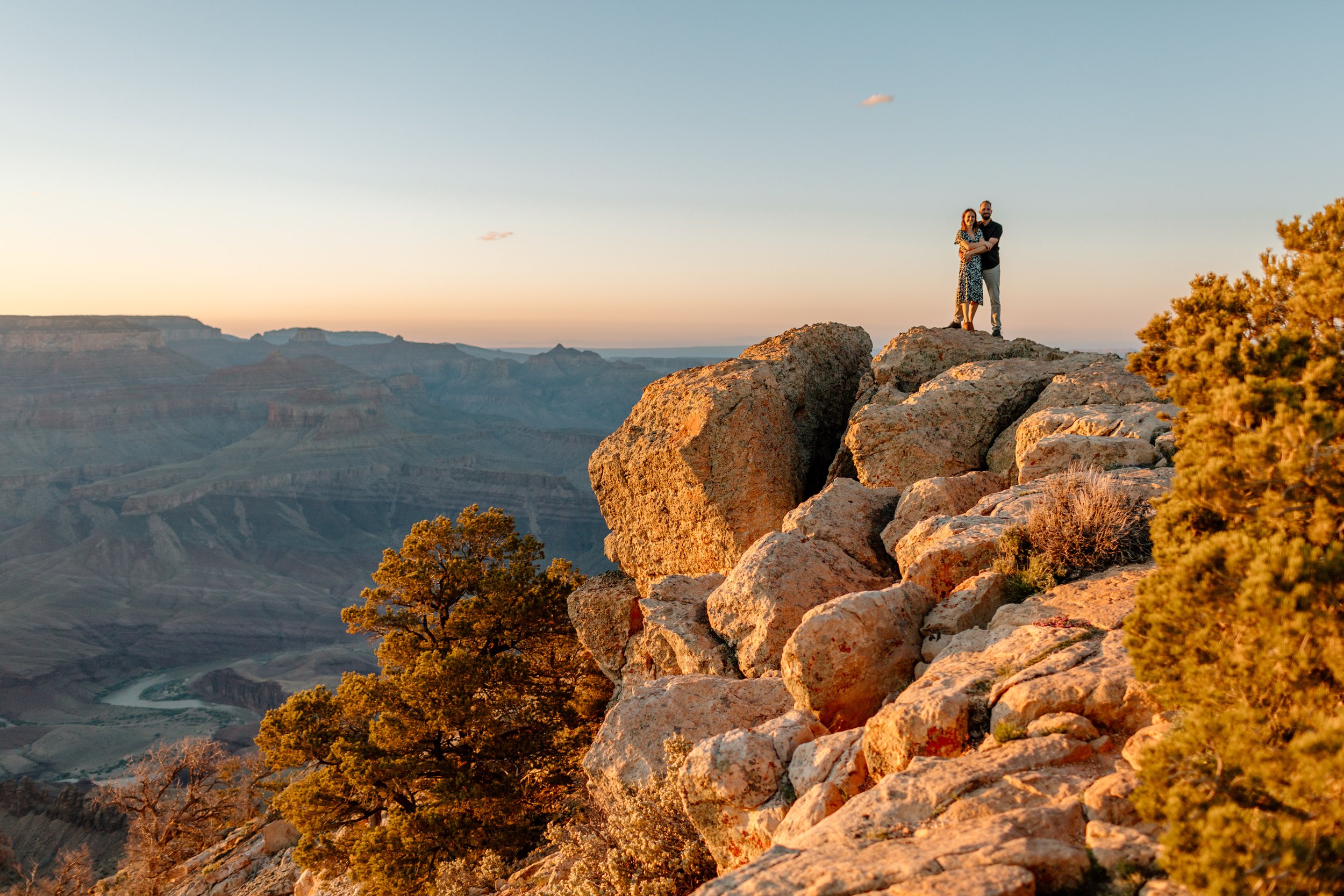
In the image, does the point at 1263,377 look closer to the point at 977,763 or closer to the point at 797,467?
the point at 977,763

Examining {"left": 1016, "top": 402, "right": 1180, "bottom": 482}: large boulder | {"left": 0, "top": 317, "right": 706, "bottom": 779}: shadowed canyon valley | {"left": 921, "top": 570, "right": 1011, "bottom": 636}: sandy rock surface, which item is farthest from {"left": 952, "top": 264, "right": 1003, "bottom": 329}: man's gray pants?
{"left": 0, "top": 317, "right": 706, "bottom": 779}: shadowed canyon valley

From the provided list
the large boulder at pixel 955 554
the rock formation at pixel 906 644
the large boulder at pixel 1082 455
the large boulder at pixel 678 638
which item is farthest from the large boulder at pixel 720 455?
the large boulder at pixel 955 554

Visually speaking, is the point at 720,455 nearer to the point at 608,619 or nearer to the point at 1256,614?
the point at 608,619

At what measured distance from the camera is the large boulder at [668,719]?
970 cm

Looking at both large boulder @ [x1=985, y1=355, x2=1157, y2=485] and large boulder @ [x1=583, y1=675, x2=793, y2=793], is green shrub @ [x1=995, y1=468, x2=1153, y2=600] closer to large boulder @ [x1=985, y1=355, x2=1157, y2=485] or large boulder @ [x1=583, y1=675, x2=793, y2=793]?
large boulder @ [x1=583, y1=675, x2=793, y2=793]

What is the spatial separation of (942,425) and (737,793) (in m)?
8.84

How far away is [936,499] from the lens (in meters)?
12.1

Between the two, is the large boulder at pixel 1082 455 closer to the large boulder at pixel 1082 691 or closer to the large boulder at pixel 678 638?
the large boulder at pixel 1082 691

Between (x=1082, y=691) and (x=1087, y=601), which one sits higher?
(x=1087, y=601)

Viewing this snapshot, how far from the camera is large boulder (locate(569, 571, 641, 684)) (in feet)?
51.9

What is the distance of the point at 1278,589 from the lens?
419cm

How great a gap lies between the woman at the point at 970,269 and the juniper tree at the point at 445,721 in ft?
37.7

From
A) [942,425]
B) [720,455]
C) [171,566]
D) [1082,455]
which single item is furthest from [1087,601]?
[171,566]

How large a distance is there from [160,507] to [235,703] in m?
82.2
